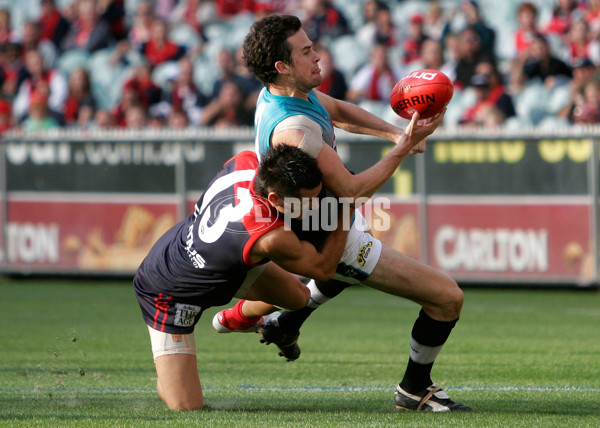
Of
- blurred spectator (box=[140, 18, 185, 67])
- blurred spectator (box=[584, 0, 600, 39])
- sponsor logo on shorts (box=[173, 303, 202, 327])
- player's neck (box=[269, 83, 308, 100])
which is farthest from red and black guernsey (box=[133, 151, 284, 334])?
blurred spectator (box=[140, 18, 185, 67])

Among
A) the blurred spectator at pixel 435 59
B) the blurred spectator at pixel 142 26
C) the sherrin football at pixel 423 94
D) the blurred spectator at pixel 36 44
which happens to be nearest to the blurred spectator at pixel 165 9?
the blurred spectator at pixel 142 26

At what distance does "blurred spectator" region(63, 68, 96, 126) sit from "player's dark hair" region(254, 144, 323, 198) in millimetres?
10500

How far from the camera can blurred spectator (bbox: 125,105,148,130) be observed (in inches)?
560

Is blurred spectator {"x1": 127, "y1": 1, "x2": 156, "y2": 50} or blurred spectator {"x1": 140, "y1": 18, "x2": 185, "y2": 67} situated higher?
blurred spectator {"x1": 127, "y1": 1, "x2": 156, "y2": 50}

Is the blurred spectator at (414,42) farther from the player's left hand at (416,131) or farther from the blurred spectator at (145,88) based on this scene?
the player's left hand at (416,131)

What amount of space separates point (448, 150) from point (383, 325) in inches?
127

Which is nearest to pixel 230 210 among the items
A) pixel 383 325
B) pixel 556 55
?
pixel 383 325

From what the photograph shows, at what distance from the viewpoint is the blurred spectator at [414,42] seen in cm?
1447

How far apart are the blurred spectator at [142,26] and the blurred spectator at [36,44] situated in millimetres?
1360

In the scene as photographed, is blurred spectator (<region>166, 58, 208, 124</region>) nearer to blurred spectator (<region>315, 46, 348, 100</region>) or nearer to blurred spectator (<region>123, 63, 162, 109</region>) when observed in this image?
blurred spectator (<region>123, 63, 162, 109</region>)

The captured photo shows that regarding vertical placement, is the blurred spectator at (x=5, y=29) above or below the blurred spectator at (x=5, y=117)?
above

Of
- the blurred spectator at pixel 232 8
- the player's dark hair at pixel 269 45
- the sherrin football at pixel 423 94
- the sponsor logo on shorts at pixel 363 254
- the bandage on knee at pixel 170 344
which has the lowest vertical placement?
the bandage on knee at pixel 170 344

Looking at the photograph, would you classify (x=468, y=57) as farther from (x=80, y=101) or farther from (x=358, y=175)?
(x=358, y=175)

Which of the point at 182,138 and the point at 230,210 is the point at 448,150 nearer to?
the point at 182,138
